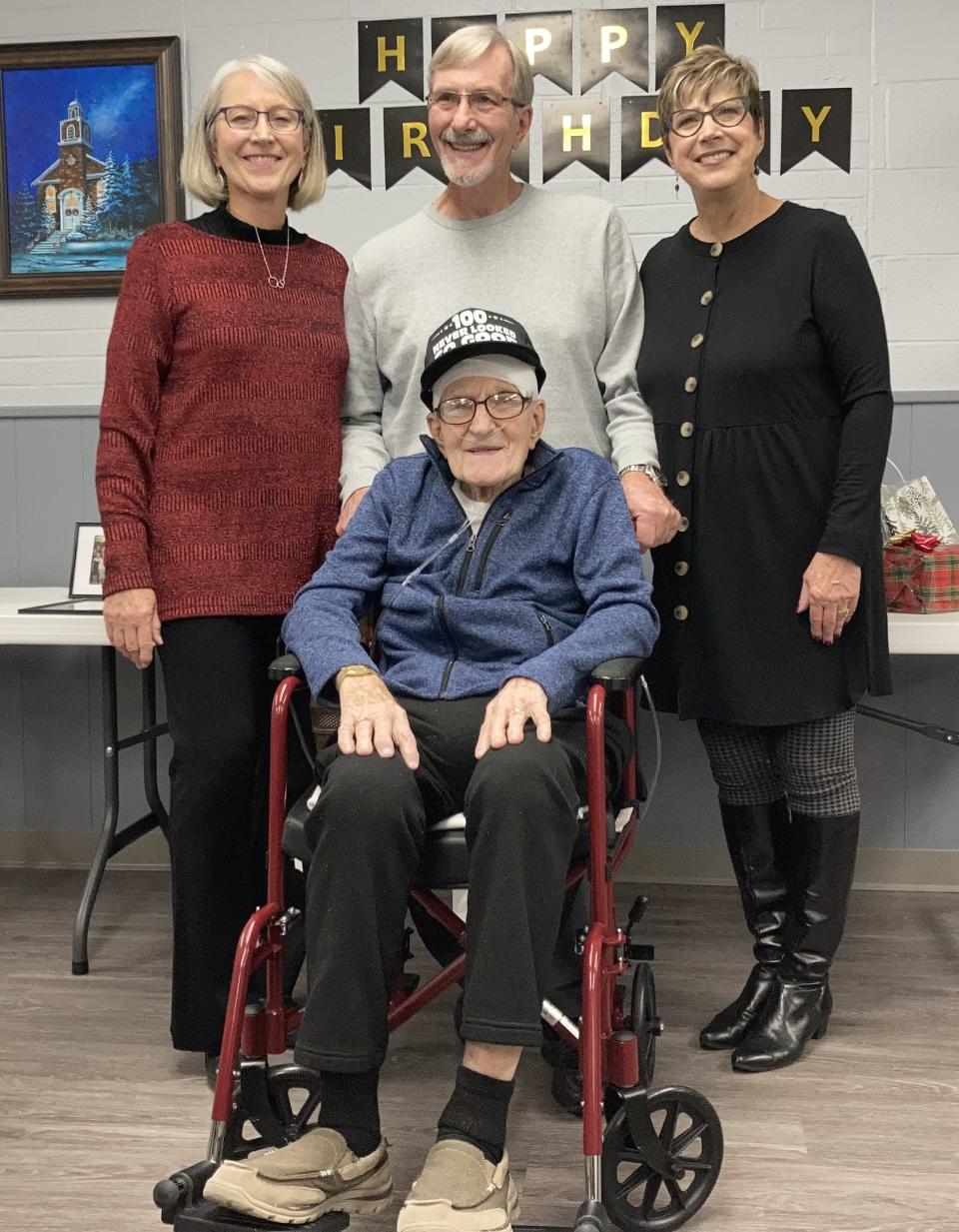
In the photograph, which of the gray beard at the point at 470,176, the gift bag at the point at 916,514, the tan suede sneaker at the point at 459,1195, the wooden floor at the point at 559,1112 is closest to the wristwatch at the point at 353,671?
the tan suede sneaker at the point at 459,1195

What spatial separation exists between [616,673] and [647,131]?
178 cm

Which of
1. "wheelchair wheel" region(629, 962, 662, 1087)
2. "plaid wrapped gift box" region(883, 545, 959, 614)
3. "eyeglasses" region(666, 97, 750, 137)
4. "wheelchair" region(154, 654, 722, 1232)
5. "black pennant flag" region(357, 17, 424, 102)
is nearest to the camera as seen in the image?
"wheelchair" region(154, 654, 722, 1232)

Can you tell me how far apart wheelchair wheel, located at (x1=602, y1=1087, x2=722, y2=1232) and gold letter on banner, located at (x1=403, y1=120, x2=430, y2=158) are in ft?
7.28

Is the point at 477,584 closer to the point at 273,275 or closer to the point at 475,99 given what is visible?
the point at 273,275

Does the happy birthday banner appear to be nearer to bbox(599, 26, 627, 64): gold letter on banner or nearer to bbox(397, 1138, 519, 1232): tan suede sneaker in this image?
bbox(599, 26, 627, 64): gold letter on banner

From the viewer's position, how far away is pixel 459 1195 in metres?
1.52

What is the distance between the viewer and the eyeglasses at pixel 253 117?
211cm

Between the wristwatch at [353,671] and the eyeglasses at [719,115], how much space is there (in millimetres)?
1012

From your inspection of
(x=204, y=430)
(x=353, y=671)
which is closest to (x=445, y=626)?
(x=353, y=671)

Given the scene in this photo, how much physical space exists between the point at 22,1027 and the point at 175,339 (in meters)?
1.29

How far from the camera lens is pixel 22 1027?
2.44 metres

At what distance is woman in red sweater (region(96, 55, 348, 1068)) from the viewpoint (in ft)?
6.91

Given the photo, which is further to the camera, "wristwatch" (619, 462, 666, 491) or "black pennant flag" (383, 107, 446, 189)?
"black pennant flag" (383, 107, 446, 189)

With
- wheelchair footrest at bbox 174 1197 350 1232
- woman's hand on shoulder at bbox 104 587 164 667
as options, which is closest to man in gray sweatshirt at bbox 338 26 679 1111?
woman's hand on shoulder at bbox 104 587 164 667
